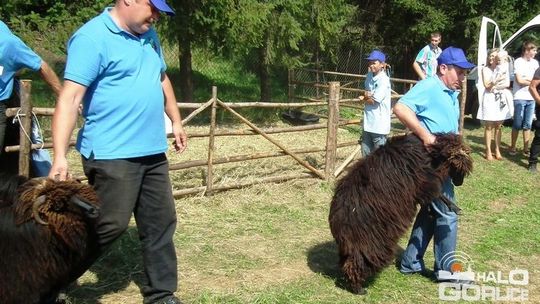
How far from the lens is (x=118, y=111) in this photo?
3.12m

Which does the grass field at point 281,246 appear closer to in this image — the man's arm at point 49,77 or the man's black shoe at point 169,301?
the man's black shoe at point 169,301

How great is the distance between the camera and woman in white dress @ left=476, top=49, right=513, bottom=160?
30.6 ft

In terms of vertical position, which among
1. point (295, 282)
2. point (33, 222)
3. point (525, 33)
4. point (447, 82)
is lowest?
point (295, 282)

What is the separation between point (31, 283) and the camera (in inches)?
112

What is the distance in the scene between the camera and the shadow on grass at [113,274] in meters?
3.92

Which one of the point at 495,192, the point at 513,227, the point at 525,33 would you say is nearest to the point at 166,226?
the point at 513,227

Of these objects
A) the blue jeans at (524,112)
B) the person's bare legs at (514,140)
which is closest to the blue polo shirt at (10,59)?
the blue jeans at (524,112)

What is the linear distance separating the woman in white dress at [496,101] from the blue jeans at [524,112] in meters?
0.14

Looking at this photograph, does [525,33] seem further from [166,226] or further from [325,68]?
[166,226]

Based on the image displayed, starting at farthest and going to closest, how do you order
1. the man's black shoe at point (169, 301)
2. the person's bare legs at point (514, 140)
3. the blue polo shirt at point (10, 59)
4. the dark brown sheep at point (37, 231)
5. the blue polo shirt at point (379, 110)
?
the person's bare legs at point (514, 140), the blue polo shirt at point (379, 110), the man's black shoe at point (169, 301), the blue polo shirt at point (10, 59), the dark brown sheep at point (37, 231)

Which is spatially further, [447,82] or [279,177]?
[279,177]

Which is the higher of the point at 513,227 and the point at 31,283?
the point at 31,283

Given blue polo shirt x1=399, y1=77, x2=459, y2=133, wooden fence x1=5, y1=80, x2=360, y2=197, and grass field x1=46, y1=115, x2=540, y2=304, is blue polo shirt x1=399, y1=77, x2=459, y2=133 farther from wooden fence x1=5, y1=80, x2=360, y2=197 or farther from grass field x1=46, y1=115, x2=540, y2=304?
wooden fence x1=5, y1=80, x2=360, y2=197

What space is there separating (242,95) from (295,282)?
12.4m
